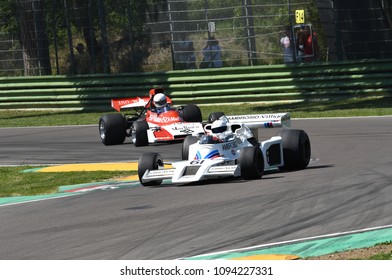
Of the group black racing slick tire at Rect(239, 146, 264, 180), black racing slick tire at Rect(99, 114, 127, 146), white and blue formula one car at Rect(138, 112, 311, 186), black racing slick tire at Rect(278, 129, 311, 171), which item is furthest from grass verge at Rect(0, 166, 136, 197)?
black racing slick tire at Rect(99, 114, 127, 146)

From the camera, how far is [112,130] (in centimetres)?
2372

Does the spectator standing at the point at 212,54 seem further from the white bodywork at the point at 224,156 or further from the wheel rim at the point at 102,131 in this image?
the white bodywork at the point at 224,156

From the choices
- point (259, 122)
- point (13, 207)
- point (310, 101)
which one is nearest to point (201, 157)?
point (259, 122)

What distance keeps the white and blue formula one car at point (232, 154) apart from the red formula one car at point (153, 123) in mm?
4738

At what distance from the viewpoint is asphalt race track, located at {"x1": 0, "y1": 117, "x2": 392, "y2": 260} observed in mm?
11133

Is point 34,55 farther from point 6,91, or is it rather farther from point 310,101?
point 310,101

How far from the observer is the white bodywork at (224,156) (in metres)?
15.5

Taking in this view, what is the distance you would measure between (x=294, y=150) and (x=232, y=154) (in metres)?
1.21

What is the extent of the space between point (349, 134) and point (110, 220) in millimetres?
10266

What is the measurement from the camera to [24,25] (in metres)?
34.5

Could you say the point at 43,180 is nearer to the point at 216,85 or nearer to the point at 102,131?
the point at 102,131

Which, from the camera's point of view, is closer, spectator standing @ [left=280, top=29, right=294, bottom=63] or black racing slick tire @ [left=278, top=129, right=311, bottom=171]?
black racing slick tire @ [left=278, top=129, right=311, bottom=171]

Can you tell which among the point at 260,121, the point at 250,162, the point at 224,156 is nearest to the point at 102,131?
the point at 260,121

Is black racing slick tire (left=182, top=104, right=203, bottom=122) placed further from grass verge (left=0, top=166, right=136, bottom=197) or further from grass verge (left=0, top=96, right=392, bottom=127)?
grass verge (left=0, top=166, right=136, bottom=197)
